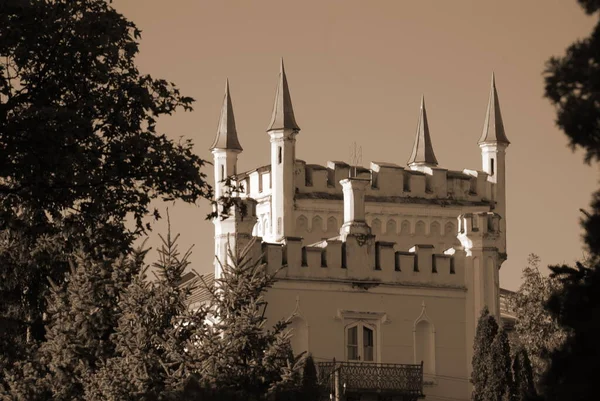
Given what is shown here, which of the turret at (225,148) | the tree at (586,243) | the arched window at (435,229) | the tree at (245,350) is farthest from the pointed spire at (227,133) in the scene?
the tree at (586,243)

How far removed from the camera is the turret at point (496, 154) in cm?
7488

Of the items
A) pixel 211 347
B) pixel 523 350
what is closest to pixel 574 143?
pixel 211 347

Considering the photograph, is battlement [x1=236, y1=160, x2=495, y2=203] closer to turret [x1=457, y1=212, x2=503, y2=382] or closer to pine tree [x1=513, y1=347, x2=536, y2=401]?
turret [x1=457, y1=212, x2=503, y2=382]

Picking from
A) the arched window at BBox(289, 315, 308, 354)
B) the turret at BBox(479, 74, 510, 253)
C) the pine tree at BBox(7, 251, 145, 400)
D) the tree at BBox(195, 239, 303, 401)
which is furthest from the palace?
the tree at BBox(195, 239, 303, 401)

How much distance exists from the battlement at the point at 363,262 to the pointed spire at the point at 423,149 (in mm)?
14607

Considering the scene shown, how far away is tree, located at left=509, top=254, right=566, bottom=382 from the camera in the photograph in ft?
211

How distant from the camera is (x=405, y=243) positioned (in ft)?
241

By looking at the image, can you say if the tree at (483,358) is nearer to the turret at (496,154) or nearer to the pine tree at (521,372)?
the pine tree at (521,372)

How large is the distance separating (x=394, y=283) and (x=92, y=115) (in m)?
34.3

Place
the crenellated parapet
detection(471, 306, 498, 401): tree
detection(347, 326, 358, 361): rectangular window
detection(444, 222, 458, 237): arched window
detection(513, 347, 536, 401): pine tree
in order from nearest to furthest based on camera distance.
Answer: detection(513, 347, 536, 401): pine tree → detection(471, 306, 498, 401): tree → detection(347, 326, 358, 361): rectangular window → the crenellated parapet → detection(444, 222, 458, 237): arched window

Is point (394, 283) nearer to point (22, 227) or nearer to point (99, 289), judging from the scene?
point (99, 289)

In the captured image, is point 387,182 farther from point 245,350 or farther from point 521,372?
point 245,350

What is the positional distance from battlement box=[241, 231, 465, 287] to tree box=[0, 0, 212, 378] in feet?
100

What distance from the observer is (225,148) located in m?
73.6
